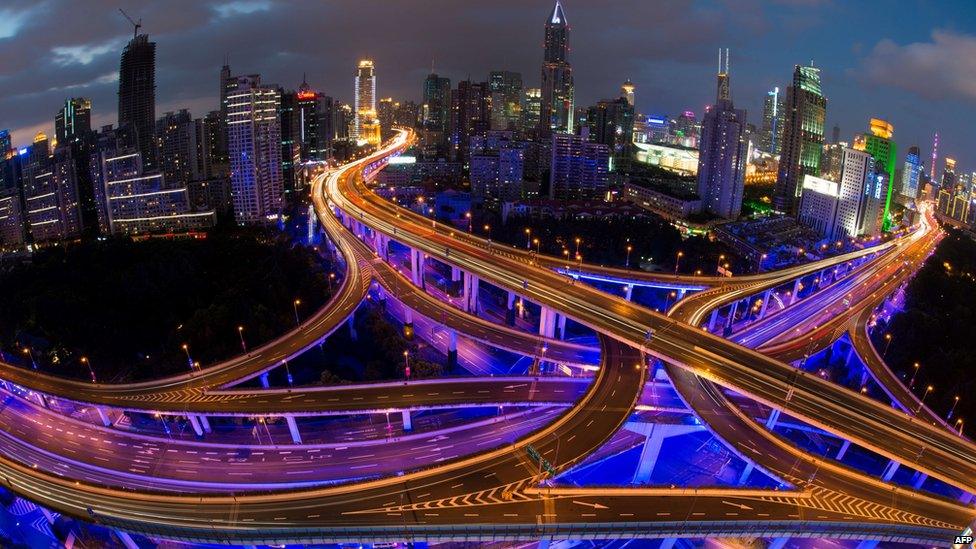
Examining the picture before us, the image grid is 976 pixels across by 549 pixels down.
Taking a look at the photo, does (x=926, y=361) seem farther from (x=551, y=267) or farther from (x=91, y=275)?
(x=91, y=275)

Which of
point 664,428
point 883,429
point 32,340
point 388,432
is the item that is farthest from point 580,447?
point 32,340

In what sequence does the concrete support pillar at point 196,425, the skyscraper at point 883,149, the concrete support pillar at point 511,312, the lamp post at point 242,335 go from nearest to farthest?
1. the concrete support pillar at point 196,425
2. the lamp post at point 242,335
3. the concrete support pillar at point 511,312
4. the skyscraper at point 883,149

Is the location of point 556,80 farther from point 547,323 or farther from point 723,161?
point 547,323

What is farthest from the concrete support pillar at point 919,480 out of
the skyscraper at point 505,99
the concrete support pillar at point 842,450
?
the skyscraper at point 505,99

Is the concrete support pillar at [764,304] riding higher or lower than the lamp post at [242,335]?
higher

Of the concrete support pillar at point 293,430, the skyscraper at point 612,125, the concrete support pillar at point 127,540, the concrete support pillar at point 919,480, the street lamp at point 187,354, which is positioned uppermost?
the skyscraper at point 612,125

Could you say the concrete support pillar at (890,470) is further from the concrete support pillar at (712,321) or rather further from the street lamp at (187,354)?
the street lamp at (187,354)

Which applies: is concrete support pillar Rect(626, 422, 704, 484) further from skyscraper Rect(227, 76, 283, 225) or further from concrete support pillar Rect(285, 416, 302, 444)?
skyscraper Rect(227, 76, 283, 225)
